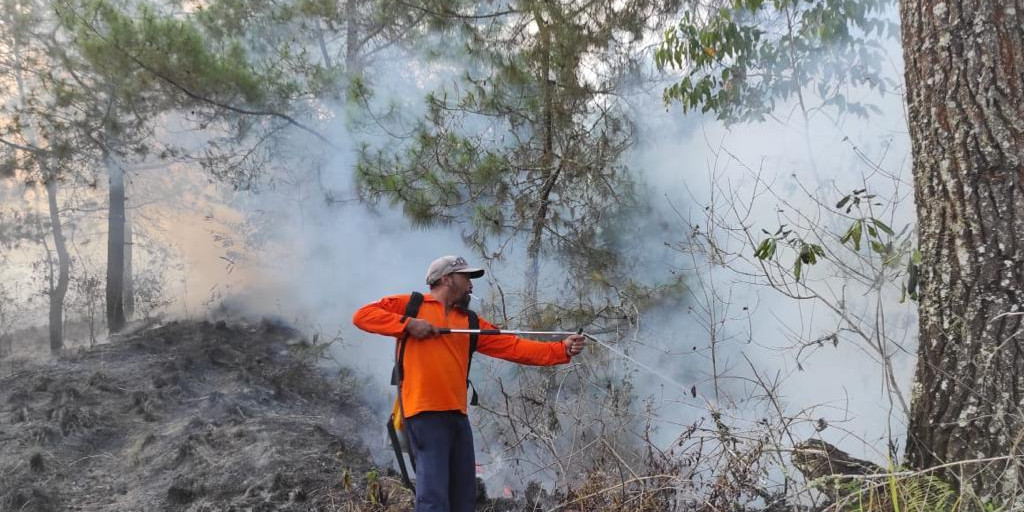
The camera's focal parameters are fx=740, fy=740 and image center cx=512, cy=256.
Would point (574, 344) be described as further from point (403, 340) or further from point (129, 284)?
point (129, 284)

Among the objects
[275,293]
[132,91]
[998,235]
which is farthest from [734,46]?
[275,293]

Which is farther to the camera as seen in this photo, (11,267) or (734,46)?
(11,267)

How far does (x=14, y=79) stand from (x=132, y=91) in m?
3.83

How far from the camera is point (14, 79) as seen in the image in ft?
36.4

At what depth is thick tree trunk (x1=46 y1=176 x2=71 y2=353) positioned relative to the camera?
12.1 m

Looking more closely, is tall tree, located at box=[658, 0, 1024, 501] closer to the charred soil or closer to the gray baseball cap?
the gray baseball cap

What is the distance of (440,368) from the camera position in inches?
144

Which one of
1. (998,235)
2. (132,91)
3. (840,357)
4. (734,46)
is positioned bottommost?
(840,357)

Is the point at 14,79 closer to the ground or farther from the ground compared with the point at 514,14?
farther from the ground

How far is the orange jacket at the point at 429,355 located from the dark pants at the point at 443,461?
0.07m

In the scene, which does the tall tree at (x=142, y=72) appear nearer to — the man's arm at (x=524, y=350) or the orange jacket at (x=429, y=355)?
the orange jacket at (x=429, y=355)

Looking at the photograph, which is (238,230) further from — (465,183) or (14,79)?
(465,183)

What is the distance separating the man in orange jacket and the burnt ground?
112 cm

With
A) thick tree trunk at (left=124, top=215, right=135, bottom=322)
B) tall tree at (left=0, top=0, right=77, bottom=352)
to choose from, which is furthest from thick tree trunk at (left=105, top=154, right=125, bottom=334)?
thick tree trunk at (left=124, top=215, right=135, bottom=322)
